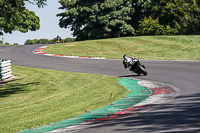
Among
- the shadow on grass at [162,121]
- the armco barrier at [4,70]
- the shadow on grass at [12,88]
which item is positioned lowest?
the shadow on grass at [12,88]

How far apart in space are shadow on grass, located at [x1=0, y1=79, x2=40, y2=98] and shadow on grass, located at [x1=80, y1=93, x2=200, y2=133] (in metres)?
8.84

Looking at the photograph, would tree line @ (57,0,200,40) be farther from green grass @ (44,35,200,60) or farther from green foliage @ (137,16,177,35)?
→ green grass @ (44,35,200,60)

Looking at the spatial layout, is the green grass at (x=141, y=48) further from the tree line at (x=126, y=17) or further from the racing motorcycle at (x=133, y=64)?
the racing motorcycle at (x=133, y=64)

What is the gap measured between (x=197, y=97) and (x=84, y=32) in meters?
51.0

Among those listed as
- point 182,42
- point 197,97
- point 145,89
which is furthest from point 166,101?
point 182,42

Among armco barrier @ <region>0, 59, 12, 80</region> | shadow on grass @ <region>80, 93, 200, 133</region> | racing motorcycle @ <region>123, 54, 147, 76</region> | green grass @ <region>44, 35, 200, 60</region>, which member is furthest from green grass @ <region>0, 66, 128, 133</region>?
green grass @ <region>44, 35, 200, 60</region>

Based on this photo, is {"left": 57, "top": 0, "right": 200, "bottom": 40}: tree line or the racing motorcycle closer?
the racing motorcycle

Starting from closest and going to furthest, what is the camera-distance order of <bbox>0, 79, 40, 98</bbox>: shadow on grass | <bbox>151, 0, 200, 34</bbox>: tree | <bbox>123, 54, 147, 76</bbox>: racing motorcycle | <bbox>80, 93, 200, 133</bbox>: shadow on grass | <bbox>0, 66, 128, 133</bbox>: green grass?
<bbox>80, 93, 200, 133</bbox>: shadow on grass
<bbox>0, 66, 128, 133</bbox>: green grass
<bbox>0, 79, 40, 98</bbox>: shadow on grass
<bbox>123, 54, 147, 76</bbox>: racing motorcycle
<bbox>151, 0, 200, 34</bbox>: tree

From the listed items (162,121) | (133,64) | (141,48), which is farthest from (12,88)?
(141,48)

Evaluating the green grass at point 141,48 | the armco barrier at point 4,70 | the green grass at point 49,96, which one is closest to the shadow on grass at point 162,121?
the green grass at point 49,96

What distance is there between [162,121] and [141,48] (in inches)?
1338

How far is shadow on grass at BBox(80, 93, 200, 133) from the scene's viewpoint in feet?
21.1

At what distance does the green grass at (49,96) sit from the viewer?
920 cm

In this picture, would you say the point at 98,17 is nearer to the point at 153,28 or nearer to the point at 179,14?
the point at 153,28
